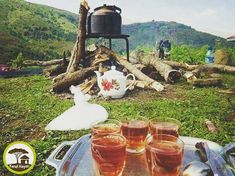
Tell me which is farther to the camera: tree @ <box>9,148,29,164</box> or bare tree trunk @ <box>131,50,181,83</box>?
bare tree trunk @ <box>131,50,181,83</box>

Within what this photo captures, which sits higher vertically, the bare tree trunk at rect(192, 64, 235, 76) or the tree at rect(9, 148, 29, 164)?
the bare tree trunk at rect(192, 64, 235, 76)

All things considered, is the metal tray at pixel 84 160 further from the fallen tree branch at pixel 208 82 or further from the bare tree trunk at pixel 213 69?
the fallen tree branch at pixel 208 82

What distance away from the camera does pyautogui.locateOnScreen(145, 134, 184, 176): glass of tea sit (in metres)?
0.63

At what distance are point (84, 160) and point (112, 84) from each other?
1.30 meters

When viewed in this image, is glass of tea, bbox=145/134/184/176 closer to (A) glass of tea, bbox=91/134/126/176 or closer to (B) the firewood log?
(A) glass of tea, bbox=91/134/126/176

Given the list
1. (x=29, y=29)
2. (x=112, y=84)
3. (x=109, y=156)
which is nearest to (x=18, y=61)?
(x=29, y=29)

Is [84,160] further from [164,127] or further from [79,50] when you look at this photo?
[79,50]

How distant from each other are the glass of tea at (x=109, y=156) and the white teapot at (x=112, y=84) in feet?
4.20

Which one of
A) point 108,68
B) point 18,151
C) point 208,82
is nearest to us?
point 18,151

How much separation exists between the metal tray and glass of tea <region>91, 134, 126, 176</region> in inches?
0.6

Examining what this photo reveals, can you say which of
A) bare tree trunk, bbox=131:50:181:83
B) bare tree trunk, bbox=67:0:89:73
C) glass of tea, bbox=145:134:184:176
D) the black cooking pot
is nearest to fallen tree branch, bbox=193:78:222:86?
bare tree trunk, bbox=131:50:181:83

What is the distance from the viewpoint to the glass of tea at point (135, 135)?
30.6 inches

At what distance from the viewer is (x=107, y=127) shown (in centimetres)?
79

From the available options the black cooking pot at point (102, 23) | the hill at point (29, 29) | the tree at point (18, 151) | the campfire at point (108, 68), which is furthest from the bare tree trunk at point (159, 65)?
the tree at point (18, 151)
